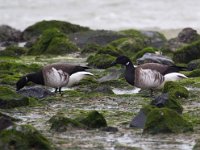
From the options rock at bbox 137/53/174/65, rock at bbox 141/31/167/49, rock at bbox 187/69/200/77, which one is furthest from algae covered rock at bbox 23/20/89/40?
rock at bbox 187/69/200/77

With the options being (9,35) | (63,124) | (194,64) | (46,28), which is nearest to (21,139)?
(63,124)

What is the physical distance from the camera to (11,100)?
16.5 meters

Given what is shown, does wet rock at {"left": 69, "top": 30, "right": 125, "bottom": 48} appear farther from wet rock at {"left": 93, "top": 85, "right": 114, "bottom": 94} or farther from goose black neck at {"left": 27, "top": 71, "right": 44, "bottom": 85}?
wet rock at {"left": 93, "top": 85, "right": 114, "bottom": 94}

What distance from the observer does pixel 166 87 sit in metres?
18.2

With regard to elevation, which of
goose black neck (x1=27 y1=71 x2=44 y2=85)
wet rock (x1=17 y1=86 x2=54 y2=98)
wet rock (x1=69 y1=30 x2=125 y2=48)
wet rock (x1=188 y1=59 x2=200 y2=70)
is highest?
wet rock (x1=69 y1=30 x2=125 y2=48)

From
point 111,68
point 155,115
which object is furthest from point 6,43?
point 155,115

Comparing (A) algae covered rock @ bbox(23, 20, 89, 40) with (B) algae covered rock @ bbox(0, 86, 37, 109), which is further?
(A) algae covered rock @ bbox(23, 20, 89, 40)

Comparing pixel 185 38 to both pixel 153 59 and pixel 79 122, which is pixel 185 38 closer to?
pixel 153 59

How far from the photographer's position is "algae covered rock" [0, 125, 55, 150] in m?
11.6

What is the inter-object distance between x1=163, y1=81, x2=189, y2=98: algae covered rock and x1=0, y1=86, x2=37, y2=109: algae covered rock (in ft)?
10.9

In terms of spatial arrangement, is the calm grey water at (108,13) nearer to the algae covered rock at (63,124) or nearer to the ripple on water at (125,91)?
the ripple on water at (125,91)

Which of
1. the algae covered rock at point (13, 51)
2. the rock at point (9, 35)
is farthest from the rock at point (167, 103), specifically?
the rock at point (9, 35)

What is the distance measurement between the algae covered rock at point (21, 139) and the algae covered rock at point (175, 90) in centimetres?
602

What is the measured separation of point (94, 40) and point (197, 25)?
1363 centimetres
